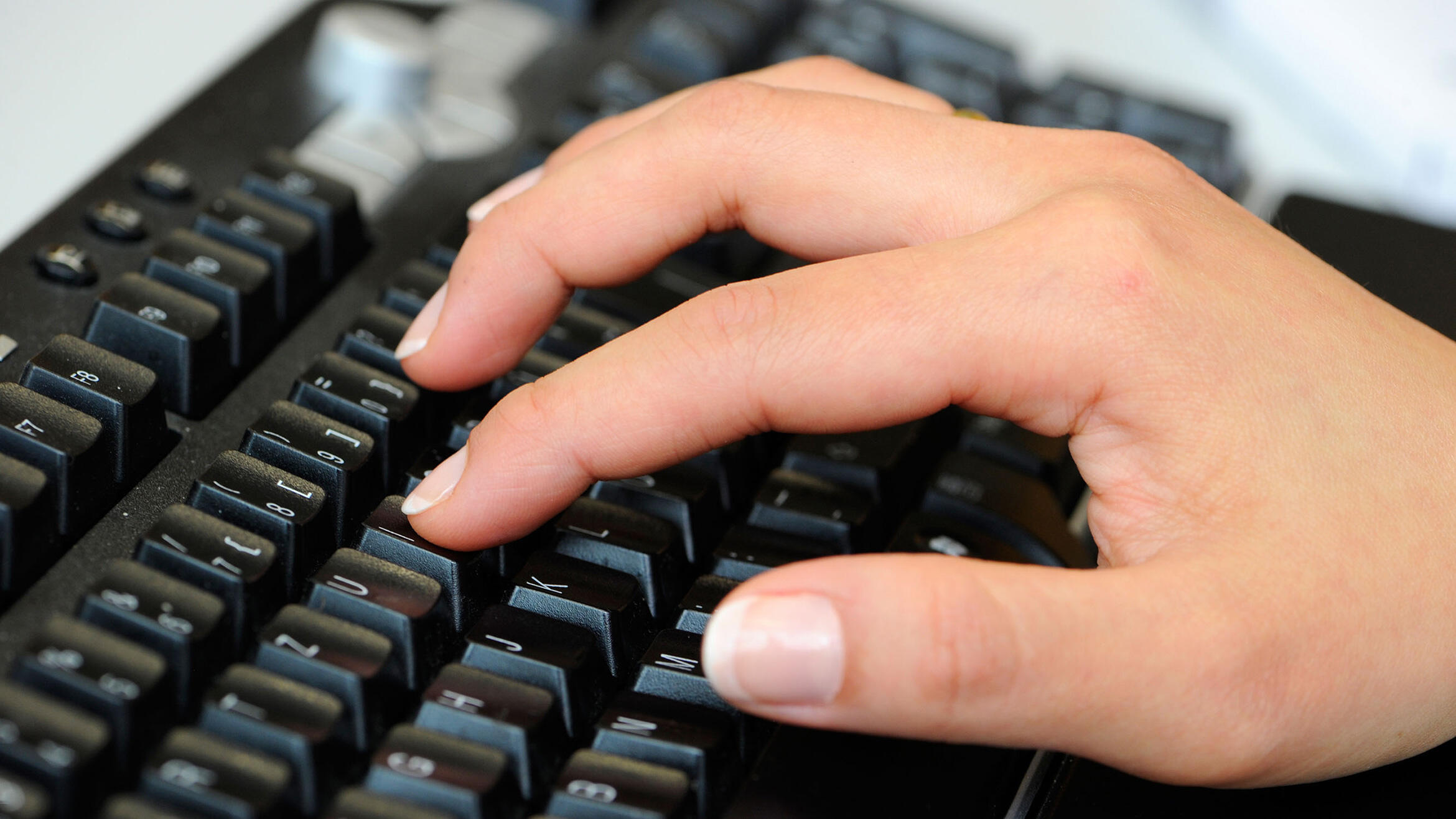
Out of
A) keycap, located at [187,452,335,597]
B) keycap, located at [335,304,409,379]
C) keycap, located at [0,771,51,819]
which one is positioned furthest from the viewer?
keycap, located at [335,304,409,379]

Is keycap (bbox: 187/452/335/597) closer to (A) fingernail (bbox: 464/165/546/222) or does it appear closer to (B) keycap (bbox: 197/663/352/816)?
(B) keycap (bbox: 197/663/352/816)

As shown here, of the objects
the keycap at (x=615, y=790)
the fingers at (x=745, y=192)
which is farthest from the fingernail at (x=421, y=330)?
the keycap at (x=615, y=790)

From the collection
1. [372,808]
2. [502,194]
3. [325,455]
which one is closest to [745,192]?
[502,194]

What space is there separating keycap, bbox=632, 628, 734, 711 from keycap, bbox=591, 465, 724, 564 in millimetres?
70

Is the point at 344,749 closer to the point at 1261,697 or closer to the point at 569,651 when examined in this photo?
the point at 569,651

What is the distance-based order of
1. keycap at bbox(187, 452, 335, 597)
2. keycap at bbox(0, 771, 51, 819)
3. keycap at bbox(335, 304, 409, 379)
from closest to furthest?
keycap at bbox(0, 771, 51, 819) → keycap at bbox(187, 452, 335, 597) → keycap at bbox(335, 304, 409, 379)

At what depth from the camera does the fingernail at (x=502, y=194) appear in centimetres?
69

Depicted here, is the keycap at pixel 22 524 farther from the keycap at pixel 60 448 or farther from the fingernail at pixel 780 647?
the fingernail at pixel 780 647

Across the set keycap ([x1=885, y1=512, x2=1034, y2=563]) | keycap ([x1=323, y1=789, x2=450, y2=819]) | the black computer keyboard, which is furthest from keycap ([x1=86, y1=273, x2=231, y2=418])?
keycap ([x1=885, y1=512, x2=1034, y2=563])

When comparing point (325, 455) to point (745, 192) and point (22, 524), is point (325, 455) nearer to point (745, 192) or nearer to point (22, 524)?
point (22, 524)

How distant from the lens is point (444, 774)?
0.44 meters

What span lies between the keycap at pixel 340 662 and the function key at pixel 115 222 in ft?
0.79

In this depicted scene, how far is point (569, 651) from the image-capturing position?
19.5 inches

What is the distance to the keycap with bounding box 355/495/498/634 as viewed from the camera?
1.68 ft
